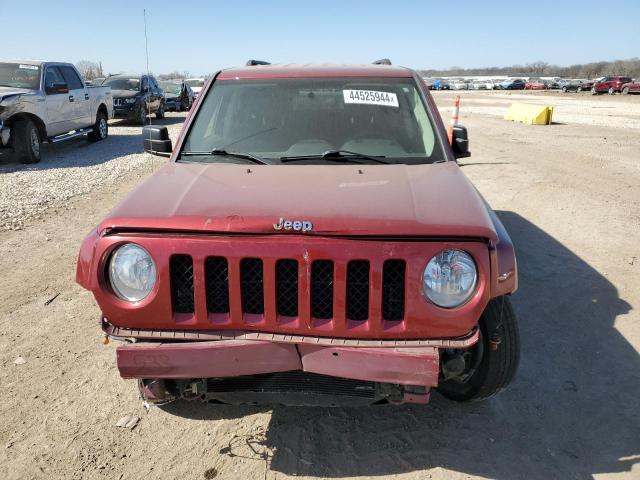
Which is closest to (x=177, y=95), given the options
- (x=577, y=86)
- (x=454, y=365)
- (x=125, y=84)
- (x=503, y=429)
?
(x=125, y=84)

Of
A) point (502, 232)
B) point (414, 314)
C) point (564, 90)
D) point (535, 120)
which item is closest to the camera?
point (414, 314)

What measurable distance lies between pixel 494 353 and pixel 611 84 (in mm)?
48934

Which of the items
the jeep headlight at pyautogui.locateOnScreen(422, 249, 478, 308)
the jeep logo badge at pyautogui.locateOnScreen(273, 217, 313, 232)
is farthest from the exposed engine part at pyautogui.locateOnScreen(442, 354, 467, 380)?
the jeep logo badge at pyautogui.locateOnScreen(273, 217, 313, 232)

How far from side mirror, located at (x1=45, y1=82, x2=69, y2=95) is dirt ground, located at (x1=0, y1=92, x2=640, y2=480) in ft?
22.2

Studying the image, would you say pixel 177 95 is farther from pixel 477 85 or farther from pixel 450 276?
pixel 477 85

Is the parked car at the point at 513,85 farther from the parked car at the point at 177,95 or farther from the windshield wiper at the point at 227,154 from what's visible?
the windshield wiper at the point at 227,154

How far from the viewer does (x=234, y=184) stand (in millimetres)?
2686

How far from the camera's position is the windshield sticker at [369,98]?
360cm

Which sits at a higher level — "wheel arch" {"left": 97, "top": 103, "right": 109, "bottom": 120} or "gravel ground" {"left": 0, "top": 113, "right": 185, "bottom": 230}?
"wheel arch" {"left": 97, "top": 103, "right": 109, "bottom": 120}

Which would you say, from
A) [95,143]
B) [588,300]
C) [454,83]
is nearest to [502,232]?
[588,300]

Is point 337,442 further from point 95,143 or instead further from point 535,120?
point 535,120

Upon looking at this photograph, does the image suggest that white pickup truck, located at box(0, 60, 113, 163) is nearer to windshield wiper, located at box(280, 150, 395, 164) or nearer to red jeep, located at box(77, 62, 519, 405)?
windshield wiper, located at box(280, 150, 395, 164)

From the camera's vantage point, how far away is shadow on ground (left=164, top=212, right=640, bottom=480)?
8.41 feet

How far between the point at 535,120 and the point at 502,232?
18299 mm
